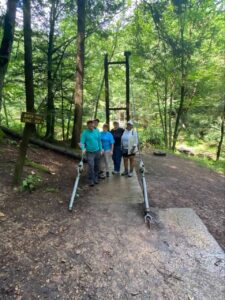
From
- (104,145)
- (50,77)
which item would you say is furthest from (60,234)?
(50,77)

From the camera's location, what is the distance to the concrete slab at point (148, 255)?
2668 millimetres

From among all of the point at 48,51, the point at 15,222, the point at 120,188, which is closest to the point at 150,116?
the point at 48,51

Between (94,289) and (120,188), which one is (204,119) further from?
(94,289)

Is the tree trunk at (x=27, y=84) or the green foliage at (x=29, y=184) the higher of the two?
the tree trunk at (x=27, y=84)

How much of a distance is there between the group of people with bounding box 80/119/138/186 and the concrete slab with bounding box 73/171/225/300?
131 centimetres

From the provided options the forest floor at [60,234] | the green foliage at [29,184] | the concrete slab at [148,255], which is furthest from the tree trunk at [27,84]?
the concrete slab at [148,255]

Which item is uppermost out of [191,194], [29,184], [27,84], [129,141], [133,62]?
[133,62]

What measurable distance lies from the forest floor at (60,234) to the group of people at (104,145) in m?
0.59

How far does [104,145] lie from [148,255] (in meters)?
3.52

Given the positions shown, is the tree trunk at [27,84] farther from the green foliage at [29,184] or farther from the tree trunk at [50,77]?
the tree trunk at [50,77]

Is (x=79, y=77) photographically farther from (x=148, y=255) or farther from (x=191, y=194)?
(x=148, y=255)

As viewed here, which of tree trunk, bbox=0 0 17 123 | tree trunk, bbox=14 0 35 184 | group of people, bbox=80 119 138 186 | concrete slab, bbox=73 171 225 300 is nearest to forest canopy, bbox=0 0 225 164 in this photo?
tree trunk, bbox=14 0 35 184

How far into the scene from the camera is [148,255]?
3.21 m

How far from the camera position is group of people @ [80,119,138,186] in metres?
5.55
